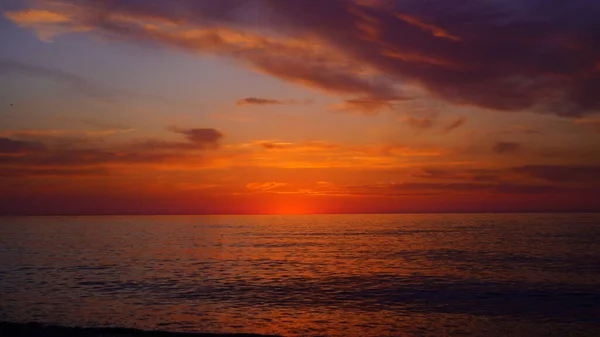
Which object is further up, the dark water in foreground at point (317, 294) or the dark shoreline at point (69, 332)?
the dark shoreline at point (69, 332)

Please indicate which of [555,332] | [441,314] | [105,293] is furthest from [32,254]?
[555,332]

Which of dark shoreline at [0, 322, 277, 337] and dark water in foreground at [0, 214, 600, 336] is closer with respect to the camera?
dark shoreline at [0, 322, 277, 337]

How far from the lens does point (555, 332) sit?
30469 mm

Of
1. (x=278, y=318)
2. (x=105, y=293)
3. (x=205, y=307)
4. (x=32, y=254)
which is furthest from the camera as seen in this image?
(x=32, y=254)

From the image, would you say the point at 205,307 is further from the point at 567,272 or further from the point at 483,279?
the point at 567,272

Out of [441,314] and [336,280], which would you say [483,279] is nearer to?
[336,280]

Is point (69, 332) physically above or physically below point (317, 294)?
above

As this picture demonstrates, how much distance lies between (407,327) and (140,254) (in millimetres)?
59202

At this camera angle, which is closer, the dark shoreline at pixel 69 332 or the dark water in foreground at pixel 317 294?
the dark shoreline at pixel 69 332

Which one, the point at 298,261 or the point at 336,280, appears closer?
the point at 336,280

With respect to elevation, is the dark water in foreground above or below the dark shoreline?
below

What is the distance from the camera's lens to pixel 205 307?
121 ft

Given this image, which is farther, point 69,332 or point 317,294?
point 317,294

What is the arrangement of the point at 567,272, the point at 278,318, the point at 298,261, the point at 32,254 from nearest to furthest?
the point at 278,318
the point at 567,272
the point at 298,261
the point at 32,254
